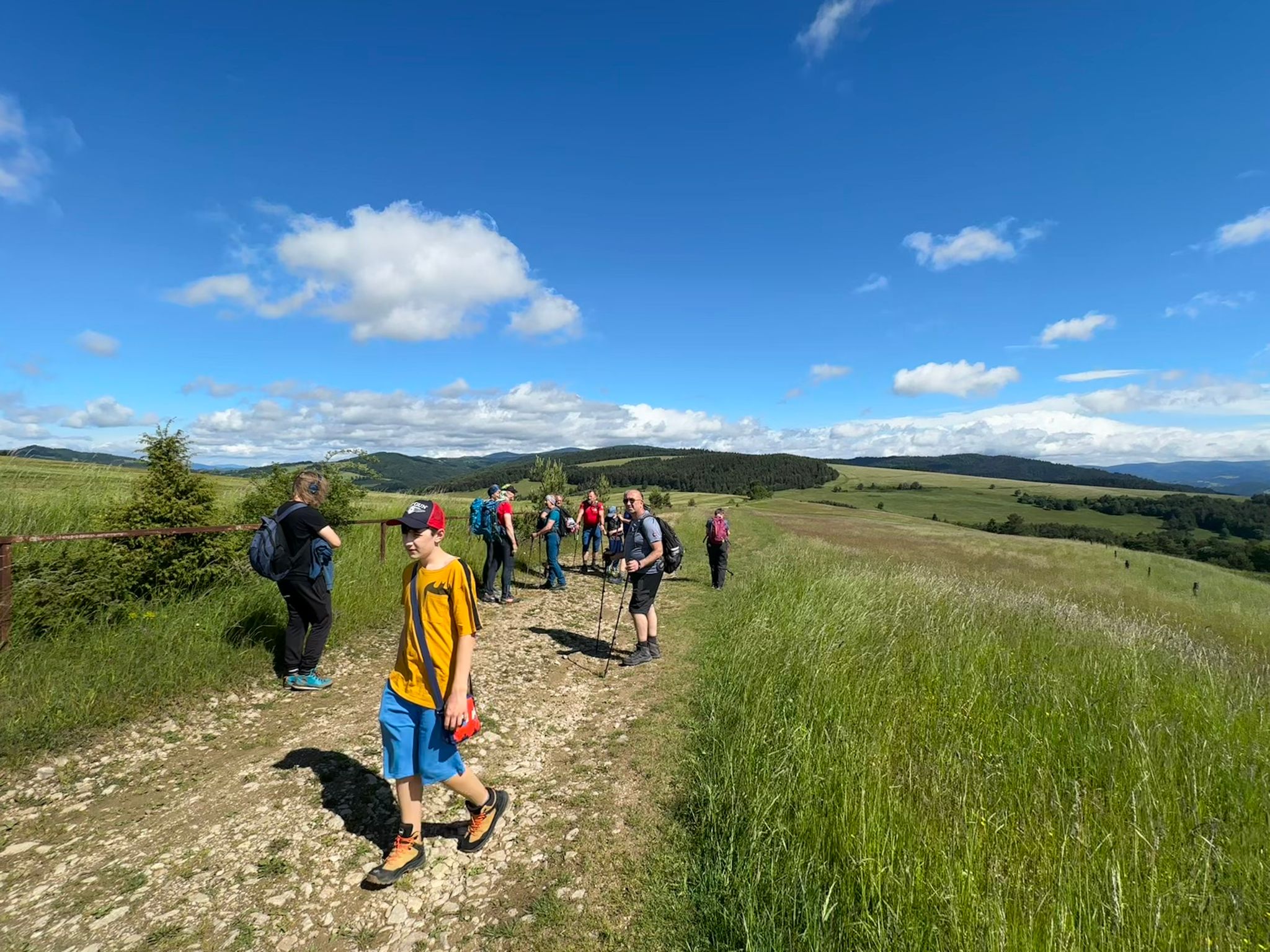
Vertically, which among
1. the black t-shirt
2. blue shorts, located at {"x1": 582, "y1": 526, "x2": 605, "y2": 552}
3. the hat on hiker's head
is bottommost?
blue shorts, located at {"x1": 582, "y1": 526, "x2": 605, "y2": 552}

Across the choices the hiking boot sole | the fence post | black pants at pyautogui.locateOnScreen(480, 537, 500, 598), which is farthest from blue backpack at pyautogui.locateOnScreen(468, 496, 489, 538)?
the hiking boot sole

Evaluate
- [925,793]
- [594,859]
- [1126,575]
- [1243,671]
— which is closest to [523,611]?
[594,859]

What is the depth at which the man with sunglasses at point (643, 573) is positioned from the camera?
23.1 ft

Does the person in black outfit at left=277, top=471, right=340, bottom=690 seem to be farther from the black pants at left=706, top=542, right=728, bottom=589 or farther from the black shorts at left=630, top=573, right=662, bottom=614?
the black pants at left=706, top=542, right=728, bottom=589

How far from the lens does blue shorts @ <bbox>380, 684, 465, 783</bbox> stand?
10.6 ft

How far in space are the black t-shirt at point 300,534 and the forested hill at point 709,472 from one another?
300 feet

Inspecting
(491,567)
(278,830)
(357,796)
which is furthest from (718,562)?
(278,830)

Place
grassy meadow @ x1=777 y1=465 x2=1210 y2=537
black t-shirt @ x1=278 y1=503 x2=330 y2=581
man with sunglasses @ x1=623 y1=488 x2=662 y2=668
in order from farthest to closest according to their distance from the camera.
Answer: grassy meadow @ x1=777 y1=465 x2=1210 y2=537, man with sunglasses @ x1=623 y1=488 x2=662 y2=668, black t-shirt @ x1=278 y1=503 x2=330 y2=581

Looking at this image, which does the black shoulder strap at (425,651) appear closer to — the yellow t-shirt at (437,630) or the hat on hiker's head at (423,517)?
the yellow t-shirt at (437,630)

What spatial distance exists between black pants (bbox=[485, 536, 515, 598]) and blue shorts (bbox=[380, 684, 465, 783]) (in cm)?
674

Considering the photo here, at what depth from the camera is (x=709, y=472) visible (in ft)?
436

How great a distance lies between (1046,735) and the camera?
4.60 meters

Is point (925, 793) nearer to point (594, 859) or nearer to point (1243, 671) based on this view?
point (594, 859)

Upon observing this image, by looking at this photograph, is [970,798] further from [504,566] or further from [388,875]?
[504,566]
